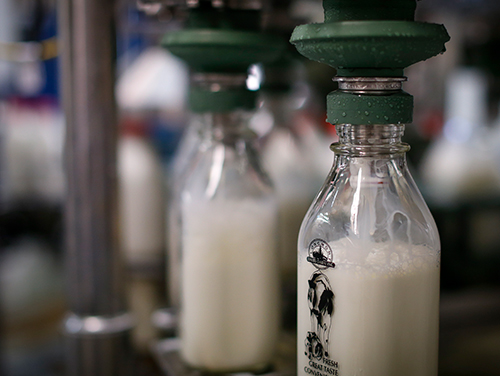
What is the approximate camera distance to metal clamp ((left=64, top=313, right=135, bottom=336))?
0.50 m

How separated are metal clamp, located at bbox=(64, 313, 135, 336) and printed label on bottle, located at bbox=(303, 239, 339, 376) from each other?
0.22 m

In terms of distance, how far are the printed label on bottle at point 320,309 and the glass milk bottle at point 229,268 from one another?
0.12 meters

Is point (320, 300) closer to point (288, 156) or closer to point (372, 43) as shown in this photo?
point (372, 43)

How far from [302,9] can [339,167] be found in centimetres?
38

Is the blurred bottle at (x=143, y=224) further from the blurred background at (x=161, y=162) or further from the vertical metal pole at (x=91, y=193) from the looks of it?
the vertical metal pole at (x=91, y=193)

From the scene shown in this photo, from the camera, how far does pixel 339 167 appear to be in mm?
368

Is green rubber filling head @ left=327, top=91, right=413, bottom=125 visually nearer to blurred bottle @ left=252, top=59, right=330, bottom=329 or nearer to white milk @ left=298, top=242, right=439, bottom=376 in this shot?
white milk @ left=298, top=242, right=439, bottom=376

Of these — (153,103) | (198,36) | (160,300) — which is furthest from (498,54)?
(198,36)

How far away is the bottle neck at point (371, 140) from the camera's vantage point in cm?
35

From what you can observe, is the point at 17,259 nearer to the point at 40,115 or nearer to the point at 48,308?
the point at 48,308

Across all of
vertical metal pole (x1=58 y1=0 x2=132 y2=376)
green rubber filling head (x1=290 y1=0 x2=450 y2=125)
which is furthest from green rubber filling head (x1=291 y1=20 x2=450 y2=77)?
vertical metal pole (x1=58 y1=0 x2=132 y2=376)

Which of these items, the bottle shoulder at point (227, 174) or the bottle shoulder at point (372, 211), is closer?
the bottle shoulder at point (372, 211)

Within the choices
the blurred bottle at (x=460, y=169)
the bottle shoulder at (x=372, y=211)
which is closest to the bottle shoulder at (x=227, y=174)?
the bottle shoulder at (x=372, y=211)

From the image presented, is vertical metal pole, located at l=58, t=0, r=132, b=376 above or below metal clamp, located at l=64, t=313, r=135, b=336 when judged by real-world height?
above
